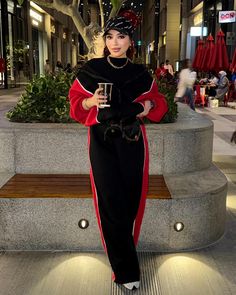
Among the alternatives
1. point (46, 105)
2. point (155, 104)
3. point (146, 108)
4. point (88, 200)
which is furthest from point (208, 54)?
point (146, 108)

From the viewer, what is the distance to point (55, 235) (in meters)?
3.85

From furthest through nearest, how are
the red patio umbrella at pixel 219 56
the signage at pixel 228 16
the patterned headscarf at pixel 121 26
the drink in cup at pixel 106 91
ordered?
the signage at pixel 228 16, the red patio umbrella at pixel 219 56, the patterned headscarf at pixel 121 26, the drink in cup at pixel 106 91

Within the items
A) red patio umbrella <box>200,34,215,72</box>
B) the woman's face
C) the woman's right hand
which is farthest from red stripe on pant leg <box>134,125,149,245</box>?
red patio umbrella <box>200,34,215,72</box>

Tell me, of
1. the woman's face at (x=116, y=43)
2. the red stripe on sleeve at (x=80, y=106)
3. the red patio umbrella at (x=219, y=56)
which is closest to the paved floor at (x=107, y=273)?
the red stripe on sleeve at (x=80, y=106)

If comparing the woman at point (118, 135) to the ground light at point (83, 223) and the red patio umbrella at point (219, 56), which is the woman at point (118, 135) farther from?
A: the red patio umbrella at point (219, 56)

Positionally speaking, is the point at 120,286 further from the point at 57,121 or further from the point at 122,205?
the point at 57,121

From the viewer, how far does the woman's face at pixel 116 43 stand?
287 cm

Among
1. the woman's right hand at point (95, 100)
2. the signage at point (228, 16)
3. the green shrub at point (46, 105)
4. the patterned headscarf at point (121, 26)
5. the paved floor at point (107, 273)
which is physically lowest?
the paved floor at point (107, 273)

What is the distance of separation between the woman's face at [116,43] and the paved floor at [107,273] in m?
1.78

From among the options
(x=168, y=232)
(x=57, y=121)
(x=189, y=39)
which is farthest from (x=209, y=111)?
(x=189, y=39)

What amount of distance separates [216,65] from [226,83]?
3.14ft

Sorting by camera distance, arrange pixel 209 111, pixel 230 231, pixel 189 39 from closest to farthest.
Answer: pixel 230 231, pixel 209 111, pixel 189 39

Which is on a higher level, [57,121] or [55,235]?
[57,121]

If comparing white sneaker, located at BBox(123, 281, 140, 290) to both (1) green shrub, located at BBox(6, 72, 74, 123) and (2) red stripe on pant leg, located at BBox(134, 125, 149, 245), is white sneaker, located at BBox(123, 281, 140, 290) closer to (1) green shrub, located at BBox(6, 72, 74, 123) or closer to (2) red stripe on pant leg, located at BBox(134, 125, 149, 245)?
(2) red stripe on pant leg, located at BBox(134, 125, 149, 245)
